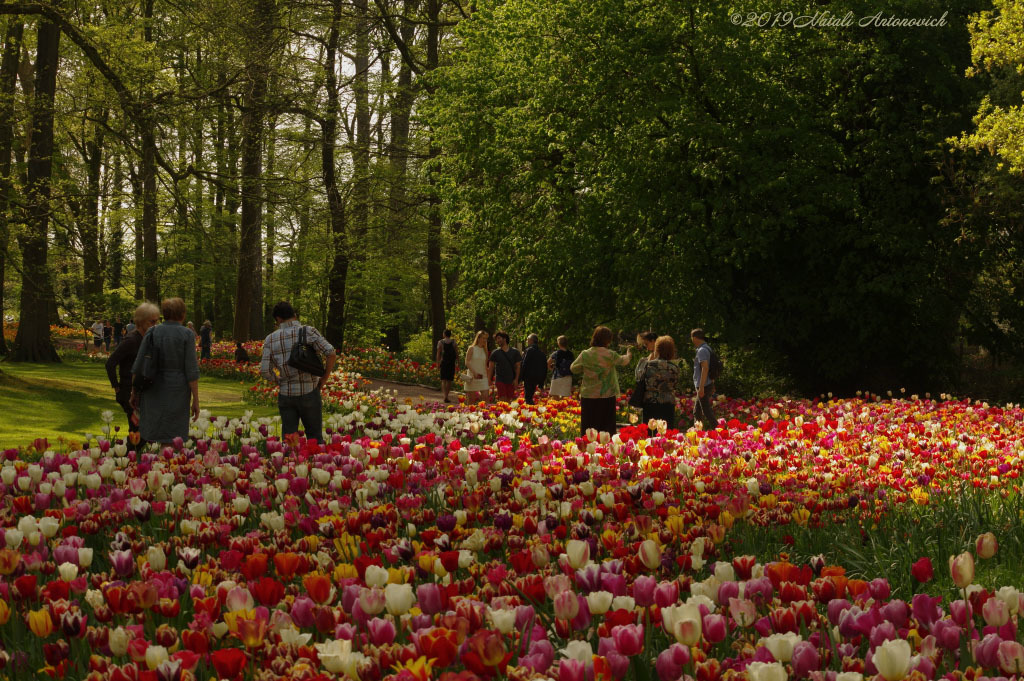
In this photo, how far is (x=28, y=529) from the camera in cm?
436

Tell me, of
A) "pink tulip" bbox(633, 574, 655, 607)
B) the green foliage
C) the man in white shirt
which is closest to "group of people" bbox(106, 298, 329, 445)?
"pink tulip" bbox(633, 574, 655, 607)

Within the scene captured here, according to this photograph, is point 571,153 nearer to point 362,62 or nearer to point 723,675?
point 362,62

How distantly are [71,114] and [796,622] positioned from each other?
1671 cm

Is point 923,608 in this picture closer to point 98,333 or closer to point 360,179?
point 360,179

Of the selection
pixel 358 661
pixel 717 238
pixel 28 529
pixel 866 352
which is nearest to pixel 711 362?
pixel 717 238

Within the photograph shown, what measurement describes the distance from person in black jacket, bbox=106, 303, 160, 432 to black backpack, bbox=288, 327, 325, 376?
4.41ft

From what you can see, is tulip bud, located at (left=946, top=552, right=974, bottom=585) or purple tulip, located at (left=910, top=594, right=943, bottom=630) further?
tulip bud, located at (left=946, top=552, right=974, bottom=585)

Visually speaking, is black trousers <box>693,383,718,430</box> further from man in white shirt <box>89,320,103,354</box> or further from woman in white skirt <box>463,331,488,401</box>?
man in white shirt <box>89,320,103,354</box>

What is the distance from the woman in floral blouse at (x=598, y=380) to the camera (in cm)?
1060

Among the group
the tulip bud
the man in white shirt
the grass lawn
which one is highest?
the man in white shirt

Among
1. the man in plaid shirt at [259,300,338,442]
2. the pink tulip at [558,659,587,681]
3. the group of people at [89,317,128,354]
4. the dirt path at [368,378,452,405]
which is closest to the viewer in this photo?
the pink tulip at [558,659,587,681]

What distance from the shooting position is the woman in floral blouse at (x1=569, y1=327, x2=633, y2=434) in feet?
34.8

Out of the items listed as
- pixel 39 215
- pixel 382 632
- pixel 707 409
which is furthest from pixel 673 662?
pixel 39 215

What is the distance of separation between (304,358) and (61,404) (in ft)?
30.0
